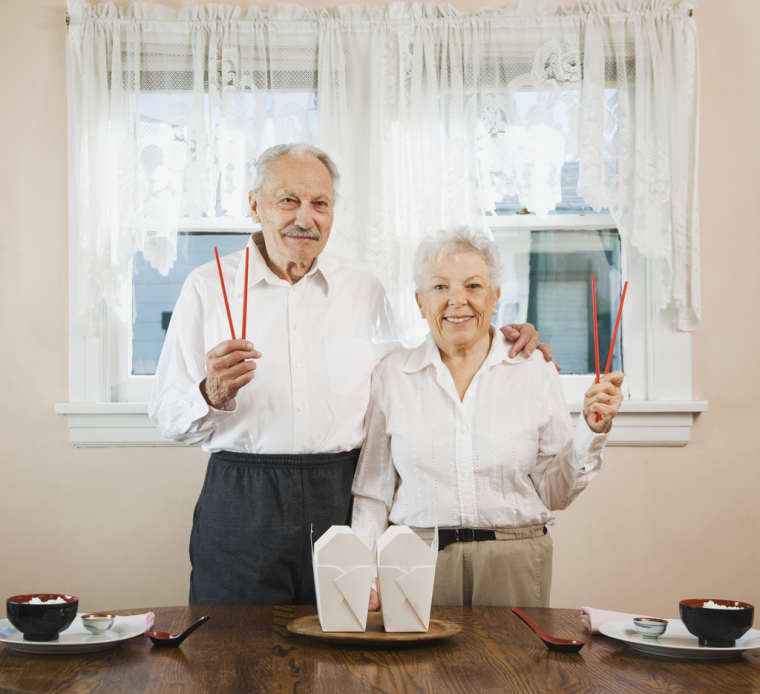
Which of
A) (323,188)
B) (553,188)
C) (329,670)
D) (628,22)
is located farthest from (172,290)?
(329,670)

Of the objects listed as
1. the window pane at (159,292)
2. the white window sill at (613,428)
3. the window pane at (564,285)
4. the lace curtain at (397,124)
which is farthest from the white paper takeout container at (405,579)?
the window pane at (159,292)

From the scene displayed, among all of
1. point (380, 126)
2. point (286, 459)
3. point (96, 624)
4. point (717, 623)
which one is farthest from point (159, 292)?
point (717, 623)

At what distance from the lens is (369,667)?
1.48 meters

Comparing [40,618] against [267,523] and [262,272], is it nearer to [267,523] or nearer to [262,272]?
[267,523]

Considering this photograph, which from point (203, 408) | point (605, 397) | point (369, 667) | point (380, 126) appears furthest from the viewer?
point (380, 126)

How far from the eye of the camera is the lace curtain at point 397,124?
3014 millimetres

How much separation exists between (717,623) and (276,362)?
1202 mm

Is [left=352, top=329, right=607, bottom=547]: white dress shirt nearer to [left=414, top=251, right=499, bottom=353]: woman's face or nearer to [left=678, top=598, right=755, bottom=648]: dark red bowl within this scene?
[left=414, top=251, right=499, bottom=353]: woman's face

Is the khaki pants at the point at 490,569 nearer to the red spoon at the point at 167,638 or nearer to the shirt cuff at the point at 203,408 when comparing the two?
the shirt cuff at the point at 203,408

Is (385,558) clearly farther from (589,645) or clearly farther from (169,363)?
(169,363)

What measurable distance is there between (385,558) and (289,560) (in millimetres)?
584

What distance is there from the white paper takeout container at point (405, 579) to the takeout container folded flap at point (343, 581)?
33 mm

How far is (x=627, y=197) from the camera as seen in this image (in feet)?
10.0

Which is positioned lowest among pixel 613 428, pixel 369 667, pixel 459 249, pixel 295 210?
pixel 369 667
